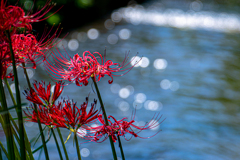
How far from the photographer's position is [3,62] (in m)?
0.58

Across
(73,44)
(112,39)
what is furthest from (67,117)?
(112,39)

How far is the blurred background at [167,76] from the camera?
8.38ft

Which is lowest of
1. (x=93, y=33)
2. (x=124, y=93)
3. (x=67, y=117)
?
(x=67, y=117)

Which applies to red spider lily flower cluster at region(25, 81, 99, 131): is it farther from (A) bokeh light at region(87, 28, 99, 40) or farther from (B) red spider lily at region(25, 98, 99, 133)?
(A) bokeh light at region(87, 28, 99, 40)

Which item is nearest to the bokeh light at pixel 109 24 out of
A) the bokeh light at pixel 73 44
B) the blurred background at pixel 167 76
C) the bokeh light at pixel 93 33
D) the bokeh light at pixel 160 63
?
the blurred background at pixel 167 76

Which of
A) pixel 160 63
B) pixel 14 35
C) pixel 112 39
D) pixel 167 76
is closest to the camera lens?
pixel 14 35

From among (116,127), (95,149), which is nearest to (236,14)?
(95,149)

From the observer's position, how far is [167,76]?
13.5 feet

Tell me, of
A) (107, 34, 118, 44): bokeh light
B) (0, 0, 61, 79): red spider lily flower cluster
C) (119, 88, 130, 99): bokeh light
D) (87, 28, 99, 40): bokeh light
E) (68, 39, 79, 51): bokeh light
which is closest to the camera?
(0, 0, 61, 79): red spider lily flower cluster

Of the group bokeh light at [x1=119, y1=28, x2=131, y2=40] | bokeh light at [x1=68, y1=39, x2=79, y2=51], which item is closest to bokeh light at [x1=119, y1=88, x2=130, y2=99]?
bokeh light at [x1=68, y1=39, x2=79, y2=51]

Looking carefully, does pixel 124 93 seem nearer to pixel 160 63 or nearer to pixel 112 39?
pixel 160 63

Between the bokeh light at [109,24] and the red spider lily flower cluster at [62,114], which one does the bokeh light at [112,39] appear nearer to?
the bokeh light at [109,24]

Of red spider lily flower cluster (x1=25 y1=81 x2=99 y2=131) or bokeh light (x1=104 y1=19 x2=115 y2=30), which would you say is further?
bokeh light (x1=104 y1=19 x2=115 y2=30)

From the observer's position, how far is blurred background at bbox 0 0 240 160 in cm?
255
